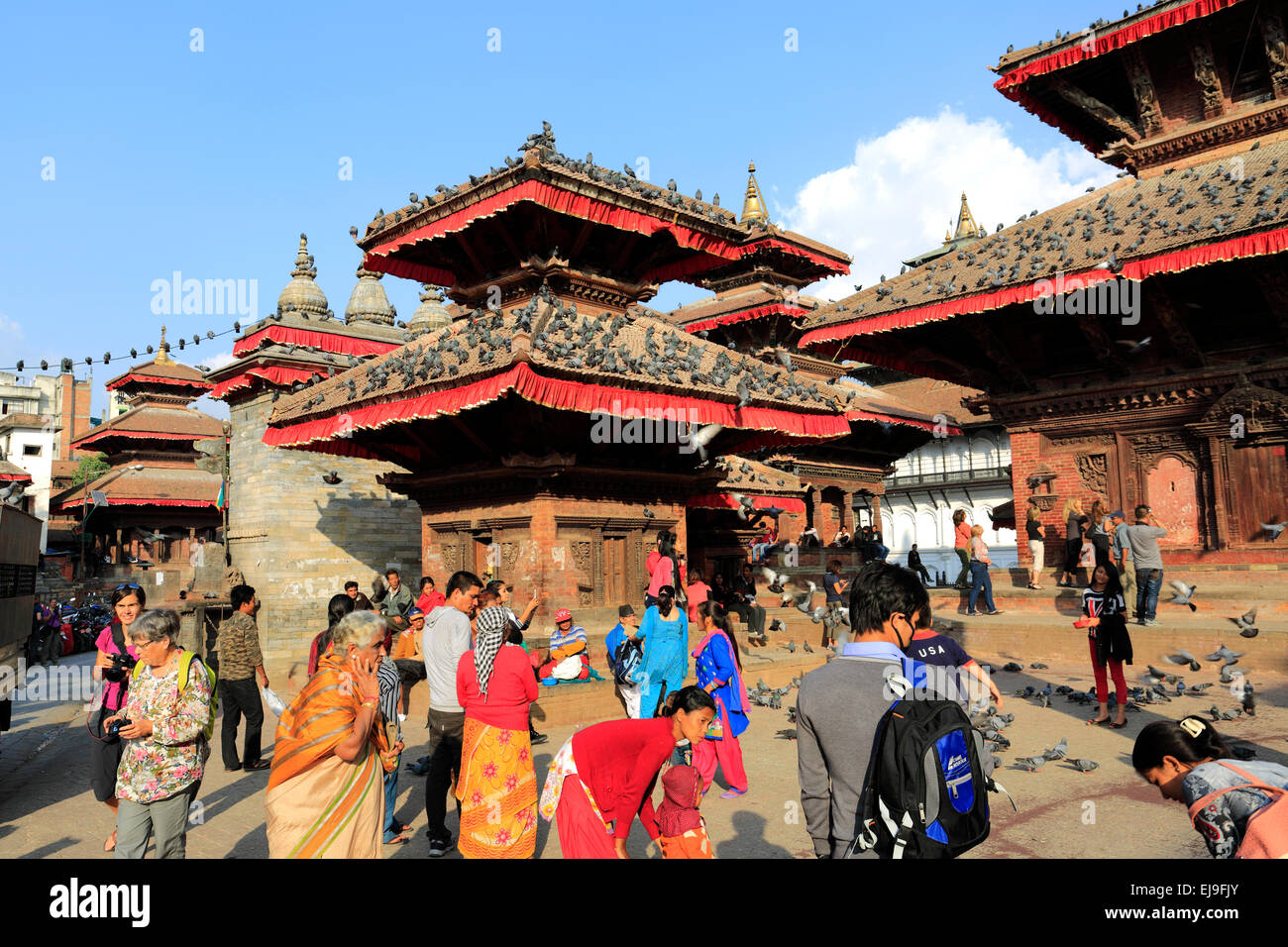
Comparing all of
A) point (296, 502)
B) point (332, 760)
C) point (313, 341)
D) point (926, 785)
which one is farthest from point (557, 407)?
point (313, 341)

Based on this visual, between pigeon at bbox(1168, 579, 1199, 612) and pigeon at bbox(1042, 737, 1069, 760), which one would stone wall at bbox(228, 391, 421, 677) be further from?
pigeon at bbox(1168, 579, 1199, 612)

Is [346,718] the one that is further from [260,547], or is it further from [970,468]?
[970,468]

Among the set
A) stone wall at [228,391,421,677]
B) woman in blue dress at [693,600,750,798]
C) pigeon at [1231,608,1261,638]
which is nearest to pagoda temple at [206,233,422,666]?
stone wall at [228,391,421,677]

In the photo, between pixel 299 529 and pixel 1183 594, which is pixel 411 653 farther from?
pixel 299 529

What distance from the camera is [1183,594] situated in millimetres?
12688

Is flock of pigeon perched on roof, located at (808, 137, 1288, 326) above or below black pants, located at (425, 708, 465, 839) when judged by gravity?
above

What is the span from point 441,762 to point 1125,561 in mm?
10649

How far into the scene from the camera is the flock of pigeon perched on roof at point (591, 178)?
11.7 metres

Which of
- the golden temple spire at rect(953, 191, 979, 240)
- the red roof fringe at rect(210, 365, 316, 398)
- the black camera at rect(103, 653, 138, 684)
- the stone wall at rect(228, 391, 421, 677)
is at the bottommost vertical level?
the black camera at rect(103, 653, 138, 684)

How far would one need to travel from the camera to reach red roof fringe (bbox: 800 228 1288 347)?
452 inches

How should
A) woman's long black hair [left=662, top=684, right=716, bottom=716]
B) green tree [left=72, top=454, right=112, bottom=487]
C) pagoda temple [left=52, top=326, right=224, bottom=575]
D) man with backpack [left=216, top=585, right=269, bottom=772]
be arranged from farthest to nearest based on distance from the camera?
green tree [left=72, top=454, right=112, bottom=487] < pagoda temple [left=52, top=326, right=224, bottom=575] < man with backpack [left=216, top=585, right=269, bottom=772] < woman's long black hair [left=662, top=684, right=716, bottom=716]

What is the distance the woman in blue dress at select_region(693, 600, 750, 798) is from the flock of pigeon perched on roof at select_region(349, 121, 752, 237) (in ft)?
22.7

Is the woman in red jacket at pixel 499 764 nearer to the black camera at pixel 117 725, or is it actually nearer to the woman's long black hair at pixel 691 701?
the woman's long black hair at pixel 691 701
